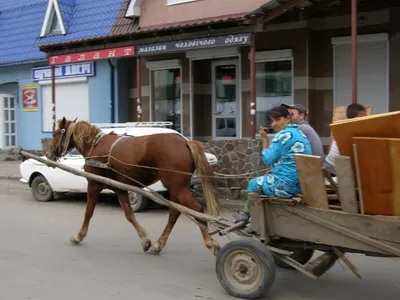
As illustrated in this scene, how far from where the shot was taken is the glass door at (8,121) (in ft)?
68.2

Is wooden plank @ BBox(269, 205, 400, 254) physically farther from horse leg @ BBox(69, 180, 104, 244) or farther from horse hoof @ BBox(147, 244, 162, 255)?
horse leg @ BBox(69, 180, 104, 244)

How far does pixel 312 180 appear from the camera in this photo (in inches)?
190

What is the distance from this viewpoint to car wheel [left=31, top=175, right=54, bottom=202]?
468 inches

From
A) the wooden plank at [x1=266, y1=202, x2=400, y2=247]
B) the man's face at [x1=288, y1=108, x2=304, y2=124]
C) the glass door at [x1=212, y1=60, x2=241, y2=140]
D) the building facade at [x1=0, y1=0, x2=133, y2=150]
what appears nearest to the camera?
the wooden plank at [x1=266, y1=202, x2=400, y2=247]

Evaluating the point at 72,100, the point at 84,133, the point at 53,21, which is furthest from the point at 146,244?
the point at 53,21

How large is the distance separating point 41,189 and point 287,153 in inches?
325

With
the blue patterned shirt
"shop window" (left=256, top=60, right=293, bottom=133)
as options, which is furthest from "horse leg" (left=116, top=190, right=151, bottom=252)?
"shop window" (left=256, top=60, right=293, bottom=133)

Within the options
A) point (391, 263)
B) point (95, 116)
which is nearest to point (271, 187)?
point (391, 263)

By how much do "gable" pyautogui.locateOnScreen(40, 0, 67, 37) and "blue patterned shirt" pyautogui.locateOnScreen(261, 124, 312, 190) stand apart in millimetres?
15650

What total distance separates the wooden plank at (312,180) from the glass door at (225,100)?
10.5 metres

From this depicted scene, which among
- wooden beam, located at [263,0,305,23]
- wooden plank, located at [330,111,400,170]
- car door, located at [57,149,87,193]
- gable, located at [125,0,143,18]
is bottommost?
car door, located at [57,149,87,193]

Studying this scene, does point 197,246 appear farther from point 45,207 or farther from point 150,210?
point 45,207

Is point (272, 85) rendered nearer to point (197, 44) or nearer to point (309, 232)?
point (197, 44)

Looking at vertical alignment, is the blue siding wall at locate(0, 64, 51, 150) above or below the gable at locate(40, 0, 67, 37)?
below
